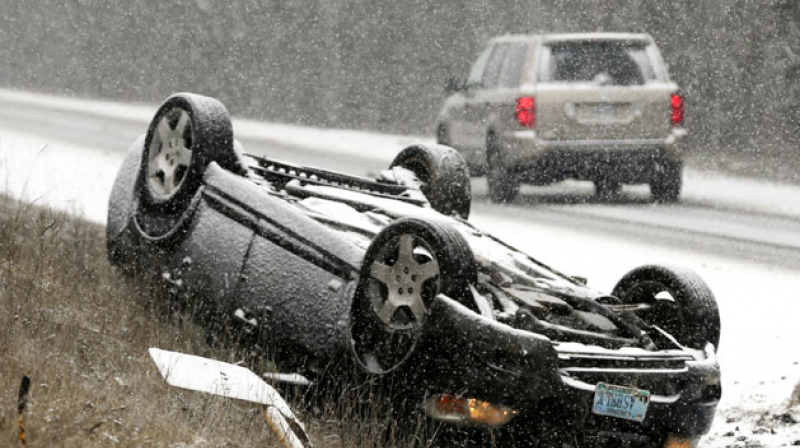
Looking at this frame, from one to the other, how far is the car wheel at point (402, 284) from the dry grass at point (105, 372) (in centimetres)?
26

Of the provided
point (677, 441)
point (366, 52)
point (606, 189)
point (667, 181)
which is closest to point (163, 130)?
point (677, 441)

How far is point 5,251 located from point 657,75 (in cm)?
894

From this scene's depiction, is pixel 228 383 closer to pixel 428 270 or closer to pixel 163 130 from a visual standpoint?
pixel 428 270

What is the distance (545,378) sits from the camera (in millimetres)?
5359

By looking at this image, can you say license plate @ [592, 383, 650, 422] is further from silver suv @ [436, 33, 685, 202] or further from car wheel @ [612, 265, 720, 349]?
silver suv @ [436, 33, 685, 202]

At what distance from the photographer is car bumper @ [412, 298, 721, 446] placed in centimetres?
536

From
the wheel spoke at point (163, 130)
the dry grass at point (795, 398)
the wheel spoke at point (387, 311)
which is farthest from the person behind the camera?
the wheel spoke at point (163, 130)

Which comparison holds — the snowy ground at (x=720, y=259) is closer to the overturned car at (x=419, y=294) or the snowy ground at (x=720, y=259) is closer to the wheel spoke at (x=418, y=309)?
the overturned car at (x=419, y=294)

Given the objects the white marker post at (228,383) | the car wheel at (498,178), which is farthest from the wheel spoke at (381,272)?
the car wheel at (498,178)

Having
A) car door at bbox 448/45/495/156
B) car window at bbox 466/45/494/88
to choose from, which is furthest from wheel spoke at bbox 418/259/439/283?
car window at bbox 466/45/494/88

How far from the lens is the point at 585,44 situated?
15.4m

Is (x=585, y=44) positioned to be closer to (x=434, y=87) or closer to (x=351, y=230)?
(x=351, y=230)

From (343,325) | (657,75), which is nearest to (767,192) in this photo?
(657,75)

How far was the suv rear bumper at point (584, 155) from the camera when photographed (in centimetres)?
1515
